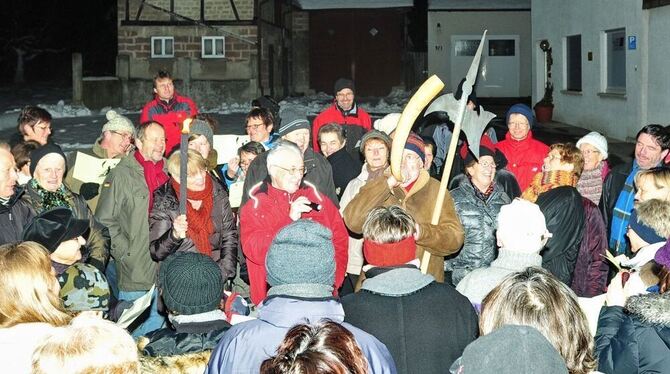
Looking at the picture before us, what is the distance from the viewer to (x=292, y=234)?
3748mm

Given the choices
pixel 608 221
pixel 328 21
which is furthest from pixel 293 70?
pixel 608 221

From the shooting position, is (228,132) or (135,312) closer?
(135,312)

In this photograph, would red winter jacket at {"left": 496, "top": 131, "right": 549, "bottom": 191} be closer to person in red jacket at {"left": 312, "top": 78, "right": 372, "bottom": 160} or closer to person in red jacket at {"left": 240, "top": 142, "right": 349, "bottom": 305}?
person in red jacket at {"left": 312, "top": 78, "right": 372, "bottom": 160}

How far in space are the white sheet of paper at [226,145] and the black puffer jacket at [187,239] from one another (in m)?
1.87

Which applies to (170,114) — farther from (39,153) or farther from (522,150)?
(522,150)

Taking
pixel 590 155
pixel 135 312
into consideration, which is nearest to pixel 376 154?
pixel 590 155

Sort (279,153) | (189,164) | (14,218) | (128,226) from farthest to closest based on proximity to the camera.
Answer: (128,226) < (189,164) < (279,153) < (14,218)

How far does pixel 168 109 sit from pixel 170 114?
19cm

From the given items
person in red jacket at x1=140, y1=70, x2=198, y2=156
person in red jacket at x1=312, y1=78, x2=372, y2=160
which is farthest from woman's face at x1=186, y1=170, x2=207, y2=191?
person in red jacket at x1=312, y1=78, x2=372, y2=160

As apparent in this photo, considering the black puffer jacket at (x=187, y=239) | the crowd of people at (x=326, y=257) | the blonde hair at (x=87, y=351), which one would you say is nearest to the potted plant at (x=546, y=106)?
the crowd of people at (x=326, y=257)

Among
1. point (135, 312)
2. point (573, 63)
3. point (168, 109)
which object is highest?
point (573, 63)

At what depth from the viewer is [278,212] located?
5.38m

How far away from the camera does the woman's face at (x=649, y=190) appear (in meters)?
5.51

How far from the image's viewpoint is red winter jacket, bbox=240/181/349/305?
5.32m
